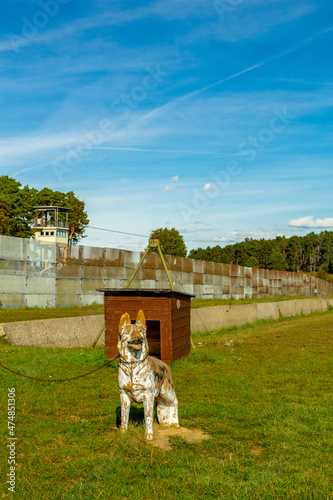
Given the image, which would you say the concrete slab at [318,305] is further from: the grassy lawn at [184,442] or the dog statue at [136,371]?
the dog statue at [136,371]

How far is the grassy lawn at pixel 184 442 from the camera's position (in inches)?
203

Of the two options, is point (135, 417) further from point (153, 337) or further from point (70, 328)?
point (70, 328)

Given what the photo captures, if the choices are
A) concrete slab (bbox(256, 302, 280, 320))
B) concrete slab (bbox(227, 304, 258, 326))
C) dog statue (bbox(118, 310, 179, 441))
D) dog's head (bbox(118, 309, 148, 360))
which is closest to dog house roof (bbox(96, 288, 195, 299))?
dog statue (bbox(118, 310, 179, 441))

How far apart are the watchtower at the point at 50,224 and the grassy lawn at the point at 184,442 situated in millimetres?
50961

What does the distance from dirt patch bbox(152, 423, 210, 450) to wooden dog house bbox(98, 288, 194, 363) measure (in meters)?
5.39

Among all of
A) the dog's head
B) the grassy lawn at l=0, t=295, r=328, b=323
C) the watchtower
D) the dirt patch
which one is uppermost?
the watchtower

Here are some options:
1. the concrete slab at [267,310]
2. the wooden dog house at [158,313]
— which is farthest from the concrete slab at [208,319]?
the wooden dog house at [158,313]

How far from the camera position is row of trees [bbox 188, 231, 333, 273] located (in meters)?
145

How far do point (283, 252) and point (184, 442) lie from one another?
161704 millimetres

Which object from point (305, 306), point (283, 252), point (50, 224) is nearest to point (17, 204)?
point (50, 224)

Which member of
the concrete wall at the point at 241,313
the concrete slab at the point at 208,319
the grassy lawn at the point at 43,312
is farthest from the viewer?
the concrete wall at the point at 241,313

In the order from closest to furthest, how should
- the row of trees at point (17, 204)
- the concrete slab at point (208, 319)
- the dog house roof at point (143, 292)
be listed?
the dog house roof at point (143, 292)
the concrete slab at point (208, 319)
the row of trees at point (17, 204)

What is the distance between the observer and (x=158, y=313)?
1286 centimetres

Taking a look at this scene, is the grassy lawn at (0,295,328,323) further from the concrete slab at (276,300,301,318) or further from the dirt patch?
the concrete slab at (276,300,301,318)
